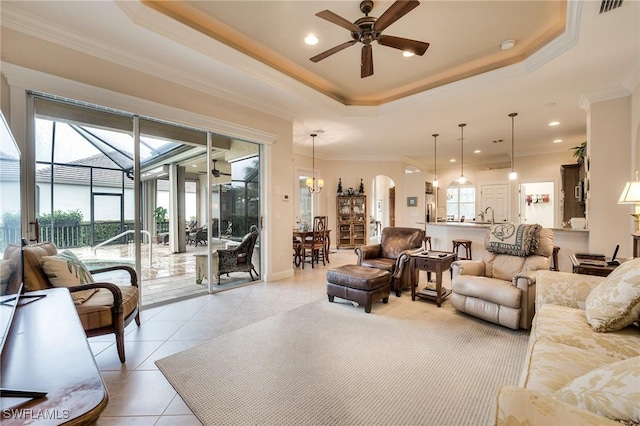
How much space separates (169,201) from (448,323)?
4.14 m

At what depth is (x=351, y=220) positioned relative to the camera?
8.62 metres

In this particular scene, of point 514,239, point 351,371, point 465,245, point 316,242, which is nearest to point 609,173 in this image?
point 514,239

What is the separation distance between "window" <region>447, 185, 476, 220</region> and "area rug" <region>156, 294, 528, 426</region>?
7729mm

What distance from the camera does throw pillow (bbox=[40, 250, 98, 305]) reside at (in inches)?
83.3

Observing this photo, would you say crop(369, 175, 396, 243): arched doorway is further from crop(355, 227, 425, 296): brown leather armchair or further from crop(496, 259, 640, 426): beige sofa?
crop(496, 259, 640, 426): beige sofa

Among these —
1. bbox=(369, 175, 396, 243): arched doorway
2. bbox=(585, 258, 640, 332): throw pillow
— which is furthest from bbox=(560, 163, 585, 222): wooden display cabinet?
bbox=(585, 258, 640, 332): throw pillow

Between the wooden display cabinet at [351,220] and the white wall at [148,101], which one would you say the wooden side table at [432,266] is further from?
the wooden display cabinet at [351,220]

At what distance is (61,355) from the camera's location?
0.97 metres

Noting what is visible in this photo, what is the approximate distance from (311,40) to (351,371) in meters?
3.43

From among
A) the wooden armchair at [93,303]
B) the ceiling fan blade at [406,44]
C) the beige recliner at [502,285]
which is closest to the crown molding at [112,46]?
the ceiling fan blade at [406,44]

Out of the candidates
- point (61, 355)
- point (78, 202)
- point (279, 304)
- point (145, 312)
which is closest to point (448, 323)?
point (279, 304)

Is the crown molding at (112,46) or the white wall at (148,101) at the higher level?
the crown molding at (112,46)

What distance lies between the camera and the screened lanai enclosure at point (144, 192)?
2.86 m

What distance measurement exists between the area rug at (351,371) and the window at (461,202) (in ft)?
25.4
